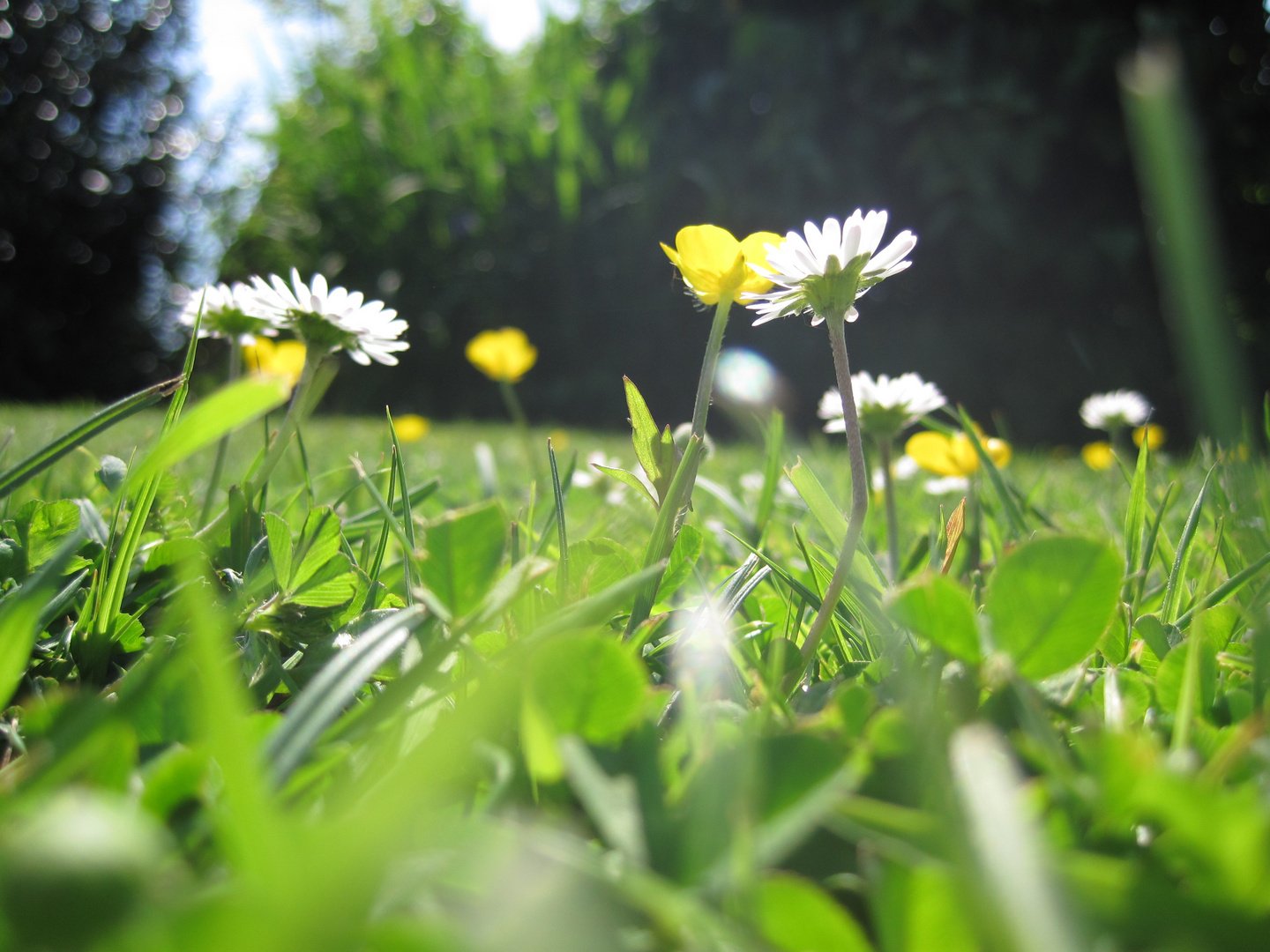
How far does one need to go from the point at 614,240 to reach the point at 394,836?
184 inches

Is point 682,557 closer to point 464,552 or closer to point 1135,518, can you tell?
point 464,552

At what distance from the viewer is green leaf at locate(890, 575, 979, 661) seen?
0.97ft

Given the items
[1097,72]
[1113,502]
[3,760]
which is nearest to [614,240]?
[1097,72]

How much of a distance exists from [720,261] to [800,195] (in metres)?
4.36

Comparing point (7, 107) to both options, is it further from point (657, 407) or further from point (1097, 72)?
point (1097, 72)

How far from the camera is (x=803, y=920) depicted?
0.20 m

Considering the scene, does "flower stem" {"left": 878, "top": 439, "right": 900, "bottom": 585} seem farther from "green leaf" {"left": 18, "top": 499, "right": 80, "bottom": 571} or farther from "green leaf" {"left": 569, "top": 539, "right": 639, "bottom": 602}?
"green leaf" {"left": 18, "top": 499, "right": 80, "bottom": 571}

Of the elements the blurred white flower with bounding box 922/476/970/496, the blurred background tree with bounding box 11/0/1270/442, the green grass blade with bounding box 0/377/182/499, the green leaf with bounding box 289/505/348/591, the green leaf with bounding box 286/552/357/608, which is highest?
the blurred background tree with bounding box 11/0/1270/442

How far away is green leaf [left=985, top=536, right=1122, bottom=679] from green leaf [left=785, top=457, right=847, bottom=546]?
0.42 ft

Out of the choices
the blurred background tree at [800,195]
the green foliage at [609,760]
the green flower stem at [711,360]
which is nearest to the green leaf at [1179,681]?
the green foliage at [609,760]

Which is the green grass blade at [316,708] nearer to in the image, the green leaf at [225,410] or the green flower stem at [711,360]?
the green leaf at [225,410]

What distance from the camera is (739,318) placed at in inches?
163

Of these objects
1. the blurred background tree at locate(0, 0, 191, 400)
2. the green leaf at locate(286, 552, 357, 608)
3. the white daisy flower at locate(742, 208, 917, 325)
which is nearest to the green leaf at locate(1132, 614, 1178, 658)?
the white daisy flower at locate(742, 208, 917, 325)

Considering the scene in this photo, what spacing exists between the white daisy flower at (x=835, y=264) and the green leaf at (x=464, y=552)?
20 centimetres
